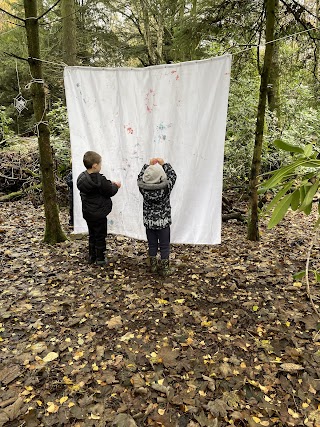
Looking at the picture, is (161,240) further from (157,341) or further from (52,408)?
(52,408)

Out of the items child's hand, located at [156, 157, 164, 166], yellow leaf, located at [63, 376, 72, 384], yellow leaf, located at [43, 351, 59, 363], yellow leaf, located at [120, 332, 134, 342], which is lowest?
yellow leaf, located at [63, 376, 72, 384]

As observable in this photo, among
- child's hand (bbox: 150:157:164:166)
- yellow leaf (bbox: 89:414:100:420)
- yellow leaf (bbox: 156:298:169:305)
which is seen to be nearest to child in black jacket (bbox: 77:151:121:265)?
child's hand (bbox: 150:157:164:166)

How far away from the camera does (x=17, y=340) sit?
3.03 meters

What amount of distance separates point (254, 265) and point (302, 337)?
4.95 feet

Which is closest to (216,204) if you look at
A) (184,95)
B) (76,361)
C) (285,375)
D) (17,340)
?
(184,95)

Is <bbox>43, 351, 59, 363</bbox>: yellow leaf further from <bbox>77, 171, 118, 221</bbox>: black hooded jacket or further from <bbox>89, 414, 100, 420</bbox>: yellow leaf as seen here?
<bbox>77, 171, 118, 221</bbox>: black hooded jacket

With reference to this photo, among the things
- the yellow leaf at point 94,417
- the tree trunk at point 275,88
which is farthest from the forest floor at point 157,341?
the tree trunk at point 275,88

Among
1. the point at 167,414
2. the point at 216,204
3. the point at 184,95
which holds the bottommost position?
the point at 167,414

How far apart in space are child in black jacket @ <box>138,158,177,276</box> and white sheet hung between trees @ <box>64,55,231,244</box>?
16 cm

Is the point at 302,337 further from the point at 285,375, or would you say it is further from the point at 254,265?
the point at 254,265

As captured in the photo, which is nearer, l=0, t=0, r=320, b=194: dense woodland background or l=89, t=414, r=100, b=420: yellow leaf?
l=89, t=414, r=100, b=420: yellow leaf

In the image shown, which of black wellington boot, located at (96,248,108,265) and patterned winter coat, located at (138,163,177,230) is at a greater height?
patterned winter coat, located at (138,163,177,230)

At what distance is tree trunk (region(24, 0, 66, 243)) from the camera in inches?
174

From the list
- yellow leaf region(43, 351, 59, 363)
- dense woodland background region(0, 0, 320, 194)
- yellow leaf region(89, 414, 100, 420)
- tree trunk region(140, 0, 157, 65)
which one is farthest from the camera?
tree trunk region(140, 0, 157, 65)
